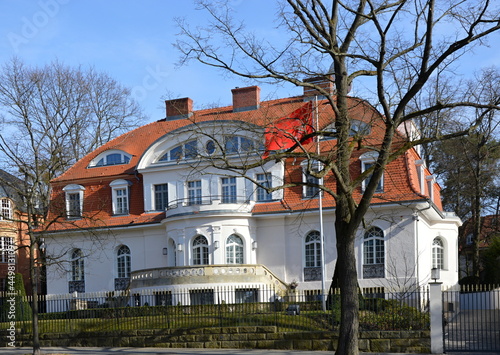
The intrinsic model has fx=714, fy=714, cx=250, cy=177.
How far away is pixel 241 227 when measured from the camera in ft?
110

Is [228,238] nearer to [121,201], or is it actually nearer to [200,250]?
[200,250]

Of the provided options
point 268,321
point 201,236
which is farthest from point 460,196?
point 268,321

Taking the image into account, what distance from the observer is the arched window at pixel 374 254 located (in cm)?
3198

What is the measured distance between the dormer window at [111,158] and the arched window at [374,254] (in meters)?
13.3

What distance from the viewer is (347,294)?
1572 centimetres

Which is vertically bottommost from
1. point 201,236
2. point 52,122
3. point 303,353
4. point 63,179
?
point 303,353

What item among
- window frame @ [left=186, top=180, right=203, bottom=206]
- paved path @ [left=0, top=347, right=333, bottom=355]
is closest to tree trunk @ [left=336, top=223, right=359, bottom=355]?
paved path @ [left=0, top=347, right=333, bottom=355]

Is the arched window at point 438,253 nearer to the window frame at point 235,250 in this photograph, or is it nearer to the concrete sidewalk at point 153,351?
the window frame at point 235,250

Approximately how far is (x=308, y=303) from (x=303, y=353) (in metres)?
3.11

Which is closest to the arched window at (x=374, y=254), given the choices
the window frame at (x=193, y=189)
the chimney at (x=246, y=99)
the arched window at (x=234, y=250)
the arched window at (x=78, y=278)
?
the arched window at (x=234, y=250)

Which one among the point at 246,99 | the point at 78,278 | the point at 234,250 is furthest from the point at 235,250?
the point at 78,278

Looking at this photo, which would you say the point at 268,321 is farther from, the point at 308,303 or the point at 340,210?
the point at 340,210

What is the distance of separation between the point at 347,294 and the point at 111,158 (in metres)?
24.4

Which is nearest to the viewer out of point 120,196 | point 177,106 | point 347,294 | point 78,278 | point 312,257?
point 347,294
